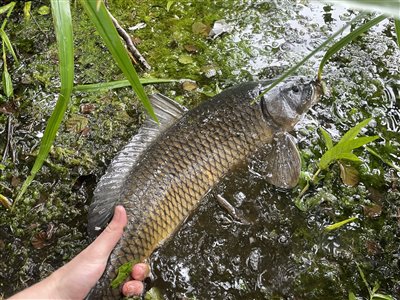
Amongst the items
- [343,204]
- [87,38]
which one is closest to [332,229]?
[343,204]

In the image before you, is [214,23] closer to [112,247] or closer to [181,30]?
[181,30]

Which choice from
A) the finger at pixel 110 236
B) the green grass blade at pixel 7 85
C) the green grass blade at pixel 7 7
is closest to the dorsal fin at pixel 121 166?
the finger at pixel 110 236

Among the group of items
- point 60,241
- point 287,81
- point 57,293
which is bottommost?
point 60,241

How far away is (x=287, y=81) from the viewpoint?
3.46m

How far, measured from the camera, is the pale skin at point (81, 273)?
2461 mm

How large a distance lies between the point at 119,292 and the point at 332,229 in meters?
1.44

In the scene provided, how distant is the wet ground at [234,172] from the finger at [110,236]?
1.52 ft

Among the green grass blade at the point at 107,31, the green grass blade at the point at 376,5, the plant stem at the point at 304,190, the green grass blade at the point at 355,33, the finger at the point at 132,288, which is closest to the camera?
the green grass blade at the point at 376,5

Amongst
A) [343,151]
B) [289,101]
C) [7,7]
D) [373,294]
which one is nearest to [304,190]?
[343,151]

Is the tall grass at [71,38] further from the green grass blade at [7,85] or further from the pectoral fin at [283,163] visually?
the green grass blade at [7,85]

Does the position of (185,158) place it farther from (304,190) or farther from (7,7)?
(7,7)

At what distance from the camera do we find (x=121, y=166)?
303 cm

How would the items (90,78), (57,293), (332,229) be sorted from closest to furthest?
(57,293)
(332,229)
(90,78)

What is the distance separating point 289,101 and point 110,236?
1686 millimetres
